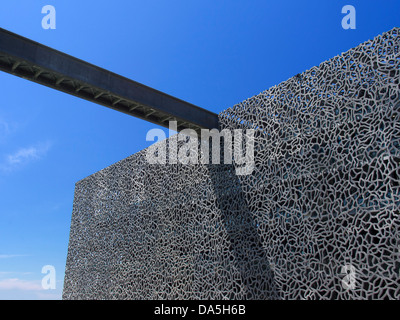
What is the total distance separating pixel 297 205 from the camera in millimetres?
8688

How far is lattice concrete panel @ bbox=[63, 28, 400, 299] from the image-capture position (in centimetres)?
745

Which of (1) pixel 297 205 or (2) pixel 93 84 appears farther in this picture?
(2) pixel 93 84

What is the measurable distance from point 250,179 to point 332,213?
8.54 feet

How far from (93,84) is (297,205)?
5882 mm

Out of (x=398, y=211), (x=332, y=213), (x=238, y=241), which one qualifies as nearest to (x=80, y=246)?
(x=238, y=241)

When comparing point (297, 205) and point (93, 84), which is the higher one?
point (93, 84)

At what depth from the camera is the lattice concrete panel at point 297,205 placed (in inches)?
293

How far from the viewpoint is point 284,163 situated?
9258 mm

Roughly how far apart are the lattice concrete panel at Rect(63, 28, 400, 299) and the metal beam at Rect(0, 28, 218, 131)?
1.25m

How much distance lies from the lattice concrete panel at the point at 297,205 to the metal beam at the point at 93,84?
1248mm

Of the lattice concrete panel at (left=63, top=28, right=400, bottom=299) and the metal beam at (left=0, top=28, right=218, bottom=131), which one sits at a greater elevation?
the metal beam at (left=0, top=28, right=218, bottom=131)

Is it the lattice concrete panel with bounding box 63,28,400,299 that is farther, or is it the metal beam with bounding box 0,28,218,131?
the metal beam with bounding box 0,28,218,131

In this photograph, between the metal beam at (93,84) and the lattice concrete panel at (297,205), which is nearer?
the lattice concrete panel at (297,205)
